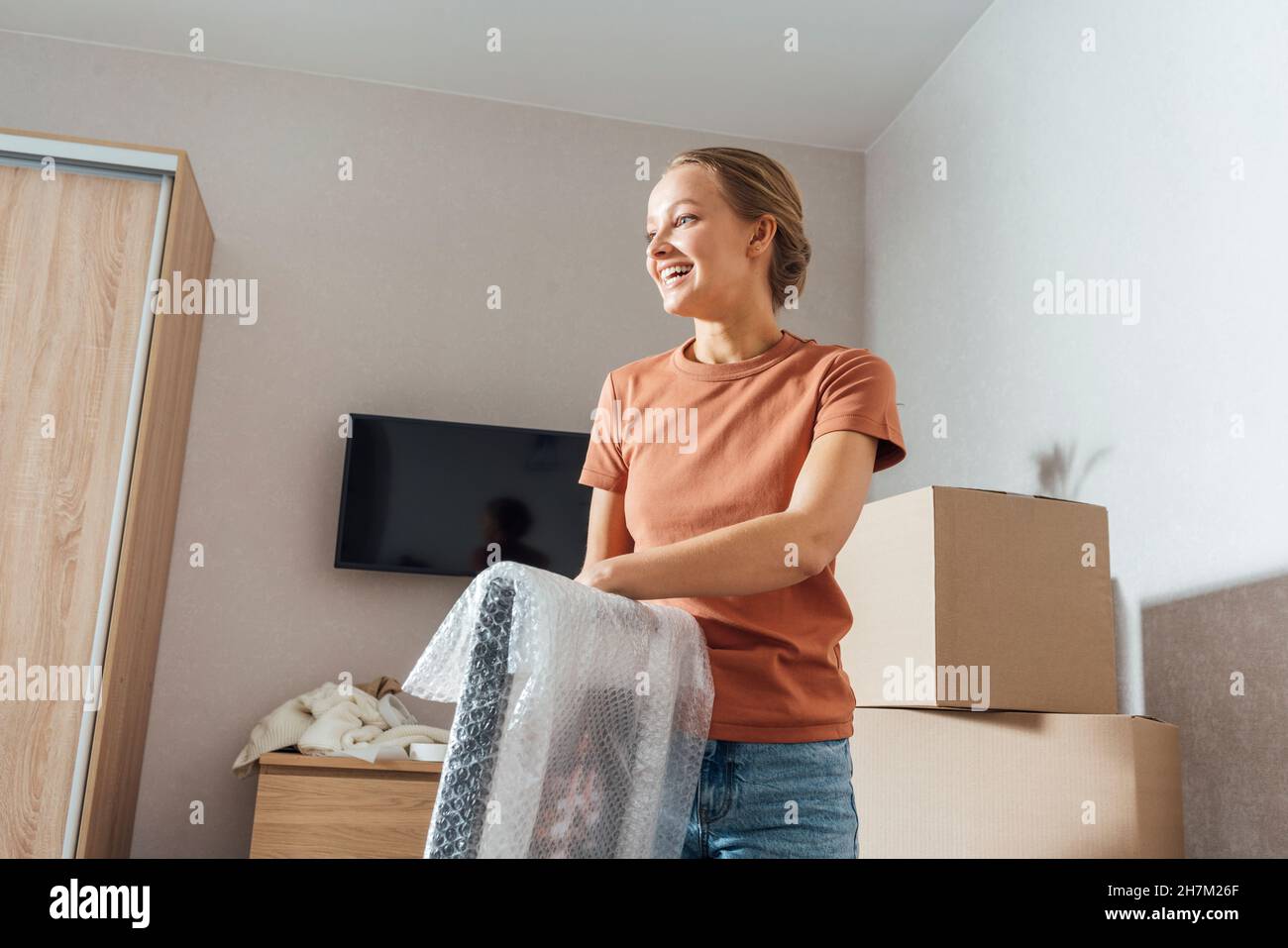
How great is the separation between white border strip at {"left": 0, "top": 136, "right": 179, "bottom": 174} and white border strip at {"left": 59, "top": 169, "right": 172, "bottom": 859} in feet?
0.12

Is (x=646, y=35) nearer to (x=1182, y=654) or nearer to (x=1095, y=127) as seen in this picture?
(x=1095, y=127)

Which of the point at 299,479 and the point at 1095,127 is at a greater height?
the point at 1095,127

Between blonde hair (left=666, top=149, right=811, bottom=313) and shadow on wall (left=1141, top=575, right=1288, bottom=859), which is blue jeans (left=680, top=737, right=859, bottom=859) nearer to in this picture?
blonde hair (left=666, top=149, right=811, bottom=313)

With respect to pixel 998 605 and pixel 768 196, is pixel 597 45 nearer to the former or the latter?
pixel 998 605

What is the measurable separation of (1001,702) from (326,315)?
2.50m

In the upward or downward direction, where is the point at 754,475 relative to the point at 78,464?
downward

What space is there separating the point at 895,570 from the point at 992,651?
8.9 inches

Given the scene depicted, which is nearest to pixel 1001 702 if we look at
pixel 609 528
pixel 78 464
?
pixel 609 528

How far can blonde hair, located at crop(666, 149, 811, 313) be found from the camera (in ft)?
3.04

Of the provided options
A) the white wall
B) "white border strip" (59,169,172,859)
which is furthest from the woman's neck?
"white border strip" (59,169,172,859)

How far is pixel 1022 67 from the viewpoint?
2.82 metres

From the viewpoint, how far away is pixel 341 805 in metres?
2.67

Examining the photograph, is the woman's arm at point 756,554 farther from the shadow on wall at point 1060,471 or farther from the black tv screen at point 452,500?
the black tv screen at point 452,500
